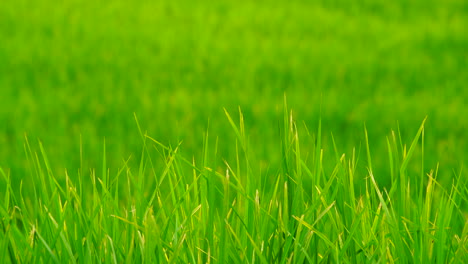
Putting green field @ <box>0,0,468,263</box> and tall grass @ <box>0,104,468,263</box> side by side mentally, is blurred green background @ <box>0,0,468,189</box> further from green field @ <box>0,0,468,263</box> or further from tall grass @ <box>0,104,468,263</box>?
tall grass @ <box>0,104,468,263</box>

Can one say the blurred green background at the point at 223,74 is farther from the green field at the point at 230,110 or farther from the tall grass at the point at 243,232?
the tall grass at the point at 243,232

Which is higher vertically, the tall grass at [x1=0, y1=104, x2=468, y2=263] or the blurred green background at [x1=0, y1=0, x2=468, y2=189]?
the tall grass at [x1=0, y1=104, x2=468, y2=263]

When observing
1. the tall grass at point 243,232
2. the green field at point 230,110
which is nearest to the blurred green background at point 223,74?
the green field at point 230,110

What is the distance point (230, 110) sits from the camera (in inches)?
159

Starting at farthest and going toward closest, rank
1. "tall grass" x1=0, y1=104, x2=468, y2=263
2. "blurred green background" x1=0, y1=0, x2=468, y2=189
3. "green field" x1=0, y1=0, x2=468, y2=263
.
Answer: "blurred green background" x1=0, y1=0, x2=468, y2=189
"green field" x1=0, y1=0, x2=468, y2=263
"tall grass" x1=0, y1=104, x2=468, y2=263

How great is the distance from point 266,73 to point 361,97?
0.67 meters

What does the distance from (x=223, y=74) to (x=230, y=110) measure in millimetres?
621

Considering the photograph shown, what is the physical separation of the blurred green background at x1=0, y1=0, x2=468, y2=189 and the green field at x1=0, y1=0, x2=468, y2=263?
0.01 meters

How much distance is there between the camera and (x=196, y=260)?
1.58 metres

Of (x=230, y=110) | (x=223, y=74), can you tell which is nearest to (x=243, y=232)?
(x=230, y=110)

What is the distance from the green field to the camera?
5.21 ft

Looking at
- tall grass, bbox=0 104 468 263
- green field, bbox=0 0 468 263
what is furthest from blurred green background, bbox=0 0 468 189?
tall grass, bbox=0 104 468 263

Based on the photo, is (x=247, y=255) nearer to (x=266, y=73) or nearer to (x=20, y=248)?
(x=20, y=248)

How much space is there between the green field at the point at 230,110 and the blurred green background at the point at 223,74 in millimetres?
14
